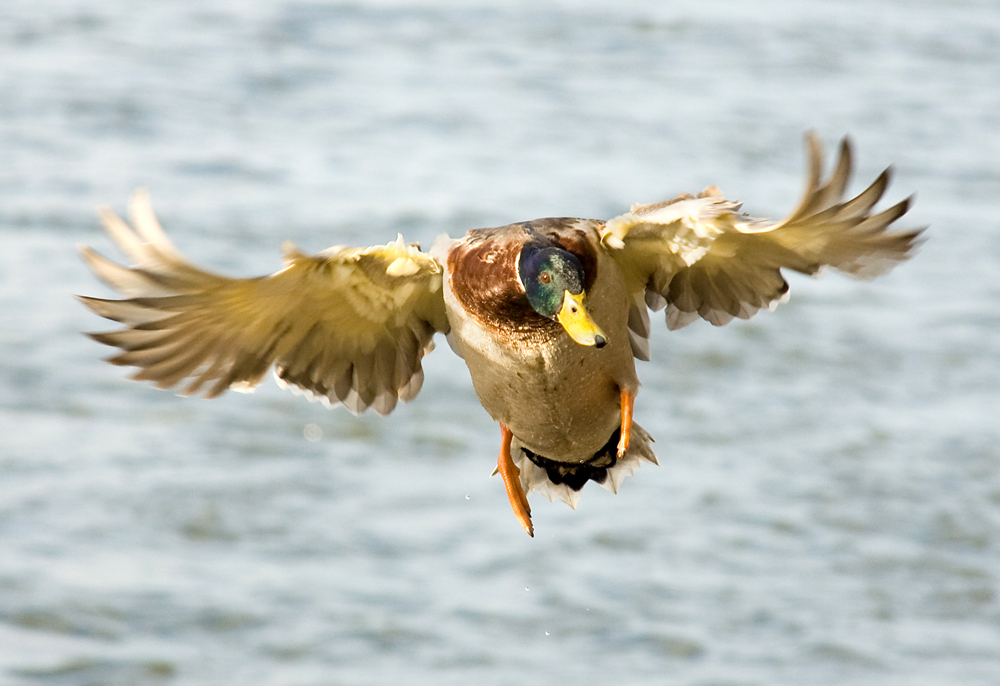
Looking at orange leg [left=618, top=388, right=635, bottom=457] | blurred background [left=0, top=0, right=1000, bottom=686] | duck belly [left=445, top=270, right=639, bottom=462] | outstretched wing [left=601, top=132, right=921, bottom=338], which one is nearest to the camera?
outstretched wing [left=601, top=132, right=921, bottom=338]

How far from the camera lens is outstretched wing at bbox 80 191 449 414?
345 cm

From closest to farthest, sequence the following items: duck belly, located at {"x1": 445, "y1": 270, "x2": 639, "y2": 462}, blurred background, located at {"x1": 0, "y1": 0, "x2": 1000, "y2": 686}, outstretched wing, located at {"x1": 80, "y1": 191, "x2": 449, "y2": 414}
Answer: outstretched wing, located at {"x1": 80, "y1": 191, "x2": 449, "y2": 414} → duck belly, located at {"x1": 445, "y1": 270, "x2": 639, "y2": 462} → blurred background, located at {"x1": 0, "y1": 0, "x2": 1000, "y2": 686}

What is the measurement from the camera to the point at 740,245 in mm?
3715

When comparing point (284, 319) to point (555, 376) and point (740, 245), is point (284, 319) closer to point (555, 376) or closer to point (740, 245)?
point (555, 376)

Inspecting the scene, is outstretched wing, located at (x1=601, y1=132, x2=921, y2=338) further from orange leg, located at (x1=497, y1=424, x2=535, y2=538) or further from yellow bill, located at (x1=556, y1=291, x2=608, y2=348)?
orange leg, located at (x1=497, y1=424, x2=535, y2=538)

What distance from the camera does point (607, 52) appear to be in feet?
45.1

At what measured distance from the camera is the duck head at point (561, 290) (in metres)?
3.30

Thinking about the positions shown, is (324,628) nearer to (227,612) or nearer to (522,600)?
(227,612)

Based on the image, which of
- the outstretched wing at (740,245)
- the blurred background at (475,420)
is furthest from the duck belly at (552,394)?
the blurred background at (475,420)

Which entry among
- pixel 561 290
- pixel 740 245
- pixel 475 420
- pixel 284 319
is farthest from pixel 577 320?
pixel 475 420

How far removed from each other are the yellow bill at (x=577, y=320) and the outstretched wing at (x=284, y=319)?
1.86 ft

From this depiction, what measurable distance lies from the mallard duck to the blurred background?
2787 mm

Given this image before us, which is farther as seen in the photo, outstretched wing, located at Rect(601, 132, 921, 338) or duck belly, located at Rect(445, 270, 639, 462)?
duck belly, located at Rect(445, 270, 639, 462)

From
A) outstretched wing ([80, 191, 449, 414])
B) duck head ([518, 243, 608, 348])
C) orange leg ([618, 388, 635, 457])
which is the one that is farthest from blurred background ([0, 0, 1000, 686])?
duck head ([518, 243, 608, 348])
